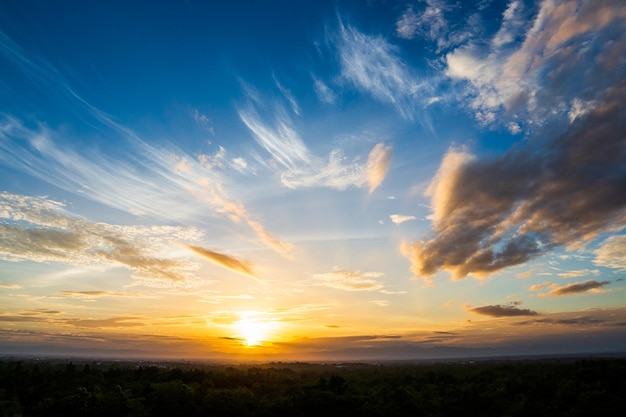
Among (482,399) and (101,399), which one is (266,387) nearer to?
(101,399)

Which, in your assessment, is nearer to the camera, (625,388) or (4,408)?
(4,408)

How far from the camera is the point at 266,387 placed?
8225 cm

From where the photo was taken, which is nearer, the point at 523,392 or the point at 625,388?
the point at 625,388

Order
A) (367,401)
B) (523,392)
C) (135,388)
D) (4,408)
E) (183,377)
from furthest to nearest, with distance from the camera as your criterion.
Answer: (183,377), (523,392), (135,388), (367,401), (4,408)

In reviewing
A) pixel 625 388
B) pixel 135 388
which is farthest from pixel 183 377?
pixel 625 388

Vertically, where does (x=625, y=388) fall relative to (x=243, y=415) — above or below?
above

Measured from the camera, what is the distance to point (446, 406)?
65.9 meters

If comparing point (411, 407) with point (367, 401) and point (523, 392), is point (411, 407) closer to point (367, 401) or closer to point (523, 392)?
point (367, 401)

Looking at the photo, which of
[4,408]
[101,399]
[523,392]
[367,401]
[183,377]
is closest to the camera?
[4,408]

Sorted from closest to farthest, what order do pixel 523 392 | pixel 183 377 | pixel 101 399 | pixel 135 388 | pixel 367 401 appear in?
pixel 101 399
pixel 367 401
pixel 135 388
pixel 523 392
pixel 183 377

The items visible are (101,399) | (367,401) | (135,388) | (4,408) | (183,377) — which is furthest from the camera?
(183,377)

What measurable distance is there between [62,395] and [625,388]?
9729cm

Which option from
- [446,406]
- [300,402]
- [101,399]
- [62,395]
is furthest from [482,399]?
[62,395]

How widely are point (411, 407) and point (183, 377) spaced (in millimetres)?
56628
